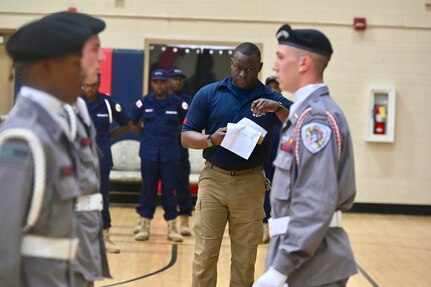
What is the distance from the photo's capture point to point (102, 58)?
100 inches

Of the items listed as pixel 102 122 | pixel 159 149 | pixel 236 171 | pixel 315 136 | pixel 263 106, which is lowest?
pixel 159 149

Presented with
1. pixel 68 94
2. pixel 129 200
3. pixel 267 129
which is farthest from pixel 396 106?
pixel 68 94

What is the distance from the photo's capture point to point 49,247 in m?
2.22

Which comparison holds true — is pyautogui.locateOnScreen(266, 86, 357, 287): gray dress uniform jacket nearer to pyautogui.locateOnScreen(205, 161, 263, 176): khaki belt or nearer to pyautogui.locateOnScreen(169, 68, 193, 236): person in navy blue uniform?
pyautogui.locateOnScreen(205, 161, 263, 176): khaki belt

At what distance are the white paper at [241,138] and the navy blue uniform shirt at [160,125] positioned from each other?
382 cm

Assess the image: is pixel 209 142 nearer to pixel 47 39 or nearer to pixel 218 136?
pixel 218 136

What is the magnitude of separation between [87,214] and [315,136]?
967 mm

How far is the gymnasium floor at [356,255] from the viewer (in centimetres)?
627

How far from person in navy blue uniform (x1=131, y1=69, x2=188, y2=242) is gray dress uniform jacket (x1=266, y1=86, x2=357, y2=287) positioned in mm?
5356

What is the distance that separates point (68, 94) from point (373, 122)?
9114 mm

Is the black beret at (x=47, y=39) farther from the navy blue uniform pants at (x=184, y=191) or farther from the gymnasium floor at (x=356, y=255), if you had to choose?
the navy blue uniform pants at (x=184, y=191)

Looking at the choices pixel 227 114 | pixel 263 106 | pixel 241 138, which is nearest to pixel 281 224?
pixel 263 106

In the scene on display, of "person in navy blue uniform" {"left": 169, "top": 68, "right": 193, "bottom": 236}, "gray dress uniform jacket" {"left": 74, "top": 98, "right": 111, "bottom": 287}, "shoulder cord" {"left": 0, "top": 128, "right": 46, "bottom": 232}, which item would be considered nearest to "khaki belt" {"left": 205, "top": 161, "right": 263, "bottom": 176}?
"gray dress uniform jacket" {"left": 74, "top": 98, "right": 111, "bottom": 287}

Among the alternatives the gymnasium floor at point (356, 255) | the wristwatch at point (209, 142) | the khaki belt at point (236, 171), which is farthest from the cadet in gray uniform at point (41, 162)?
the gymnasium floor at point (356, 255)
